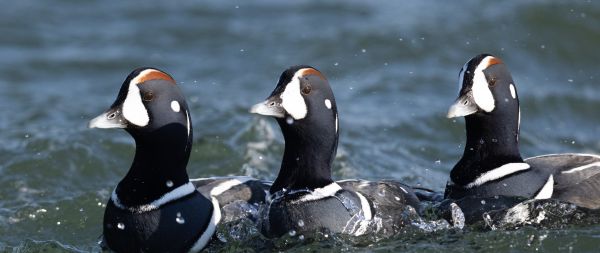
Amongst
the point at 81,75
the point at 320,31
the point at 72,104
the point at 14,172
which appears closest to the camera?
the point at 14,172

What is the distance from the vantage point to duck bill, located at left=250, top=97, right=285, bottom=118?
9.13 metres

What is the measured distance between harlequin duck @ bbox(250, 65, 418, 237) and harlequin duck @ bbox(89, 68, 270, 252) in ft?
2.39

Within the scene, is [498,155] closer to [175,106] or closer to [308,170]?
[308,170]

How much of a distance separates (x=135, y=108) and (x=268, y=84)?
8.42 metres

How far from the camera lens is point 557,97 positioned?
16.7 metres

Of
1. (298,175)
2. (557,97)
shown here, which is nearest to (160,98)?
(298,175)

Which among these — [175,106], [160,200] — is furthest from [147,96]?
[160,200]

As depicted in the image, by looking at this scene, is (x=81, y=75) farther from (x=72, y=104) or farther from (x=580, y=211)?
(x=580, y=211)

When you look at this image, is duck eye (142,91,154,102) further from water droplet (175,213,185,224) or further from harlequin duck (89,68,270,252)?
water droplet (175,213,185,224)

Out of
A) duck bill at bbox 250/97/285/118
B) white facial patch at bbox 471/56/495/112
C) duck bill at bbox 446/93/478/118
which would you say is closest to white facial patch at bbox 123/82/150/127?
duck bill at bbox 250/97/285/118

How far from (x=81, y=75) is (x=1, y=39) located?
2483mm

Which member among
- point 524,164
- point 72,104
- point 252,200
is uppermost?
point 524,164

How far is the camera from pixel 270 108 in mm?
9180

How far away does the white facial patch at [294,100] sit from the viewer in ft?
30.3
